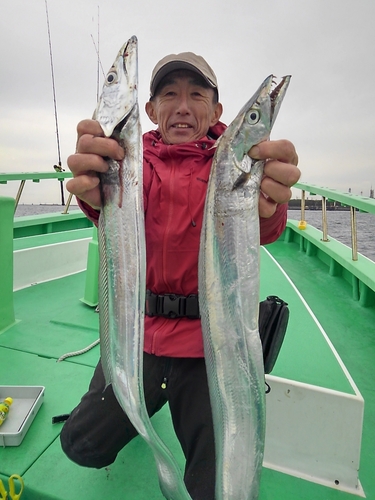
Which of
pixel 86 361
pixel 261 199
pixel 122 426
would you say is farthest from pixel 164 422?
pixel 261 199

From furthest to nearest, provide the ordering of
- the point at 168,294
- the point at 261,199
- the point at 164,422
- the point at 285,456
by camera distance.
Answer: the point at 164,422 → the point at 285,456 → the point at 168,294 → the point at 261,199

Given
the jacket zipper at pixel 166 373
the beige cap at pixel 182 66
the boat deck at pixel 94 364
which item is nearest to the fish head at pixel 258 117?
the beige cap at pixel 182 66

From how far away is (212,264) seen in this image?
1246 mm

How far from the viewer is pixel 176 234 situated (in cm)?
167

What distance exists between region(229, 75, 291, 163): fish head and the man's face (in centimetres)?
63

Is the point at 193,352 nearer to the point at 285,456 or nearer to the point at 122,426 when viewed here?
the point at 122,426

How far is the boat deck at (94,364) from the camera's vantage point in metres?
1.88

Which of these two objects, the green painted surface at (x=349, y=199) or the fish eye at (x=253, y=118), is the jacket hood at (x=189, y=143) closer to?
the fish eye at (x=253, y=118)

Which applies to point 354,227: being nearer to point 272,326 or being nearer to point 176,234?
point 272,326

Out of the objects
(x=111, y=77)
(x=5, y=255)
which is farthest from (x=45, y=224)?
(x=111, y=77)

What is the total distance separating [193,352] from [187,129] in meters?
1.13

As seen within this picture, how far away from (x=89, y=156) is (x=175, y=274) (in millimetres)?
721

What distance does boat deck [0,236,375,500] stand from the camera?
188 centimetres

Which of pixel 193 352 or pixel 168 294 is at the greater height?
pixel 168 294
